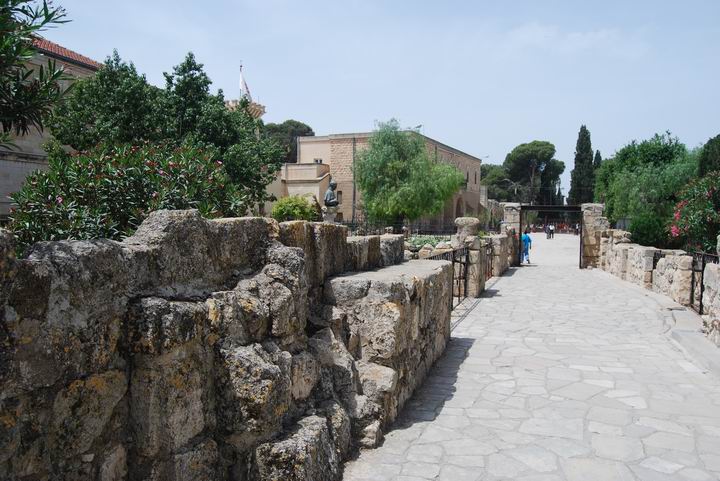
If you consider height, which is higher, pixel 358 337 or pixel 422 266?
pixel 422 266

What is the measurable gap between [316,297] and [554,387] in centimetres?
301

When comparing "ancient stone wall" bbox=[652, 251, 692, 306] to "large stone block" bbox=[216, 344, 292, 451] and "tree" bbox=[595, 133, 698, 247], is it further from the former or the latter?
"large stone block" bbox=[216, 344, 292, 451]

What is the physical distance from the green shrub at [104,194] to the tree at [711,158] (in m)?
18.5

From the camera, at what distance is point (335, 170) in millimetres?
41625

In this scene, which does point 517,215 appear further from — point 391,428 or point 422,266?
point 391,428

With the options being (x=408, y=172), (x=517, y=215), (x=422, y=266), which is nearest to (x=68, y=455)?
(x=422, y=266)

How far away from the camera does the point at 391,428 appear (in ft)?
15.2

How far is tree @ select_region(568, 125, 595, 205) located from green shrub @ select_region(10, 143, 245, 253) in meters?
55.1

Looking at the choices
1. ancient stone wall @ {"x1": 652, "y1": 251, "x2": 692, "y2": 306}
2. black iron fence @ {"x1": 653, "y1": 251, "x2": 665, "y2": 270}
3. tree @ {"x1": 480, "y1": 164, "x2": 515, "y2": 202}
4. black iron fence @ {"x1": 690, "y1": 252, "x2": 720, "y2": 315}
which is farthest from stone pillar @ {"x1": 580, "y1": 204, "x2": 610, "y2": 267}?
tree @ {"x1": 480, "y1": 164, "x2": 515, "y2": 202}

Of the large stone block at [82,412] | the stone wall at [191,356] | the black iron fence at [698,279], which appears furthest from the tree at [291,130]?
the large stone block at [82,412]

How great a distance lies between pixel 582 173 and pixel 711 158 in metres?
39.2

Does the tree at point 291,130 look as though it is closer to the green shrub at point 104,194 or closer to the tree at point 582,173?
the tree at point 582,173

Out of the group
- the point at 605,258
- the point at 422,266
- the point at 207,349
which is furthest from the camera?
the point at 605,258

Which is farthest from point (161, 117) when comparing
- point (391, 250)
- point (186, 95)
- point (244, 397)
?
point (244, 397)
